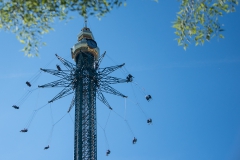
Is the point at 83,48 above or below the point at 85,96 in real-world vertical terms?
above

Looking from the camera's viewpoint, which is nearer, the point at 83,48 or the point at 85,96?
the point at 85,96

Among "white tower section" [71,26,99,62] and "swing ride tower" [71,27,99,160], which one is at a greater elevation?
"white tower section" [71,26,99,62]

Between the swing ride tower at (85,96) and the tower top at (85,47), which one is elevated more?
the tower top at (85,47)

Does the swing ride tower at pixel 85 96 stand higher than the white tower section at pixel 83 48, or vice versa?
the white tower section at pixel 83 48

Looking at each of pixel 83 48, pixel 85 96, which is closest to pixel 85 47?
pixel 83 48

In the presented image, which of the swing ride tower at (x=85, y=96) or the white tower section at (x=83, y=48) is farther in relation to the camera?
the white tower section at (x=83, y=48)

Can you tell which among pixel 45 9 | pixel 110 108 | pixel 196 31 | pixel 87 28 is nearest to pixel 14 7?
pixel 45 9

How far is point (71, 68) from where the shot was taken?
4875 centimetres

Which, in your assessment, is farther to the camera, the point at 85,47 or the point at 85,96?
the point at 85,47

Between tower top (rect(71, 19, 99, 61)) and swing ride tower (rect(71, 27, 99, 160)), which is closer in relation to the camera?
swing ride tower (rect(71, 27, 99, 160))

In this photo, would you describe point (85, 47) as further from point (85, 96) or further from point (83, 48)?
point (85, 96)

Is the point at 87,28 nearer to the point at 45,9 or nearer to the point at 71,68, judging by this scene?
the point at 71,68

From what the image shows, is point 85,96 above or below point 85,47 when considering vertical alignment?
below

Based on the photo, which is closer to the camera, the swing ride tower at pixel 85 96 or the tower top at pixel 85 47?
the swing ride tower at pixel 85 96
